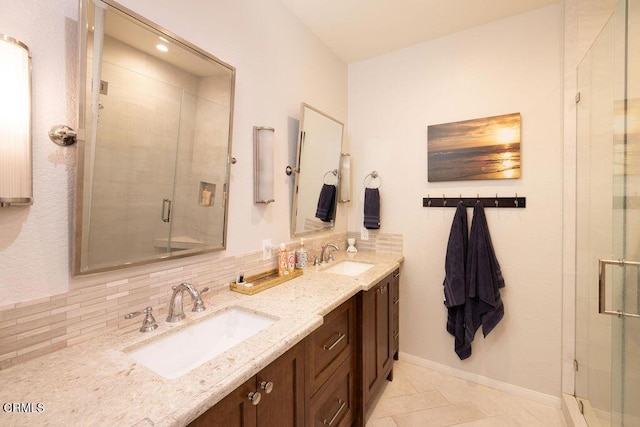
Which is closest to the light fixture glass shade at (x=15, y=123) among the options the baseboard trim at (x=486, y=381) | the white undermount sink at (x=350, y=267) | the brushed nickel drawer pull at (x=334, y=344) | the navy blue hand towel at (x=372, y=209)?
the brushed nickel drawer pull at (x=334, y=344)

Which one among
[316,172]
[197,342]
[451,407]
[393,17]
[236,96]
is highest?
[393,17]

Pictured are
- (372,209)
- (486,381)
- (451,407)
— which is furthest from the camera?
(372,209)

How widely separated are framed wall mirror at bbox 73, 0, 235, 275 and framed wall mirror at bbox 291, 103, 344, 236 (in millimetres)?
627

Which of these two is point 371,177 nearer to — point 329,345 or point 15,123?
point 329,345

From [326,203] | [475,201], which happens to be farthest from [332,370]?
[475,201]

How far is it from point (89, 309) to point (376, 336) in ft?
4.97

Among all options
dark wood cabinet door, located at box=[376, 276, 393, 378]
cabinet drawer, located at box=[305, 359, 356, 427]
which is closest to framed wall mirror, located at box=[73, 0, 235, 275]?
cabinet drawer, located at box=[305, 359, 356, 427]

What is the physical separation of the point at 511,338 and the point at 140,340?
7.70ft

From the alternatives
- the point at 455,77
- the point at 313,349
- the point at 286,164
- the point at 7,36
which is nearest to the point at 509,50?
the point at 455,77

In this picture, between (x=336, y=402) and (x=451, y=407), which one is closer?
(x=336, y=402)

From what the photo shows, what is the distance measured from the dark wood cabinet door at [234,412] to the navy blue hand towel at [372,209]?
5.84ft

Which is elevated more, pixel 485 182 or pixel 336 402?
pixel 485 182

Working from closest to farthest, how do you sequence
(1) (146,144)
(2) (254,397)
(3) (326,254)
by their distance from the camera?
(2) (254,397) → (1) (146,144) → (3) (326,254)

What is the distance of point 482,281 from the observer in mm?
1957
